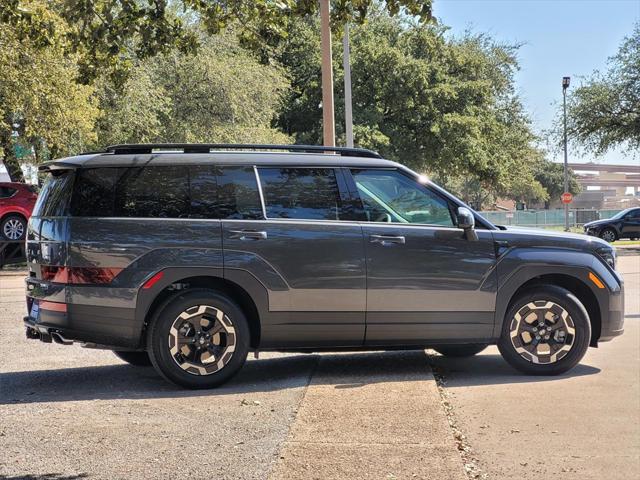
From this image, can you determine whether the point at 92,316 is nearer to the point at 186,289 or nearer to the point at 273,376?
the point at 186,289

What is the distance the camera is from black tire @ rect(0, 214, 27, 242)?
18.7 m

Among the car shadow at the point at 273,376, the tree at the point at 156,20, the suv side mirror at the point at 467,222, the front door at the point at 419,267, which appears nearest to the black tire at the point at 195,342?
the car shadow at the point at 273,376

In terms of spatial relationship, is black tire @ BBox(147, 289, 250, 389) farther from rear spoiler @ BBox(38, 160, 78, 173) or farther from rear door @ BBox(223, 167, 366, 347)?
rear spoiler @ BBox(38, 160, 78, 173)

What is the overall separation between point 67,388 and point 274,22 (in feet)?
13.4

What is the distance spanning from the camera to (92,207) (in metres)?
5.96

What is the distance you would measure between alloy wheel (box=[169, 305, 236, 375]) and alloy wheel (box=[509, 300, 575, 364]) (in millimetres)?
2460

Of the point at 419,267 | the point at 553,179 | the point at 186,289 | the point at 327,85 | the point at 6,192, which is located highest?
the point at 553,179

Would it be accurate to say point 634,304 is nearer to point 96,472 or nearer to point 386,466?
point 386,466

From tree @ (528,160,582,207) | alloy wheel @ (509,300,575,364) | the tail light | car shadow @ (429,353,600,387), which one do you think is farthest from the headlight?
tree @ (528,160,582,207)

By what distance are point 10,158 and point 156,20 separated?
18.1m

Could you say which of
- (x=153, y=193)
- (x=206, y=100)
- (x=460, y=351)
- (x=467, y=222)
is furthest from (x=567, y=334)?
(x=206, y=100)

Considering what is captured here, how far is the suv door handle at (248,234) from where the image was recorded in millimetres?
6023

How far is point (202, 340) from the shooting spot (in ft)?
19.5

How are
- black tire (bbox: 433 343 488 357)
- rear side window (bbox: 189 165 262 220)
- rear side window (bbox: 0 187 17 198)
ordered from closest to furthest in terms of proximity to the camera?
rear side window (bbox: 189 165 262 220)
black tire (bbox: 433 343 488 357)
rear side window (bbox: 0 187 17 198)
